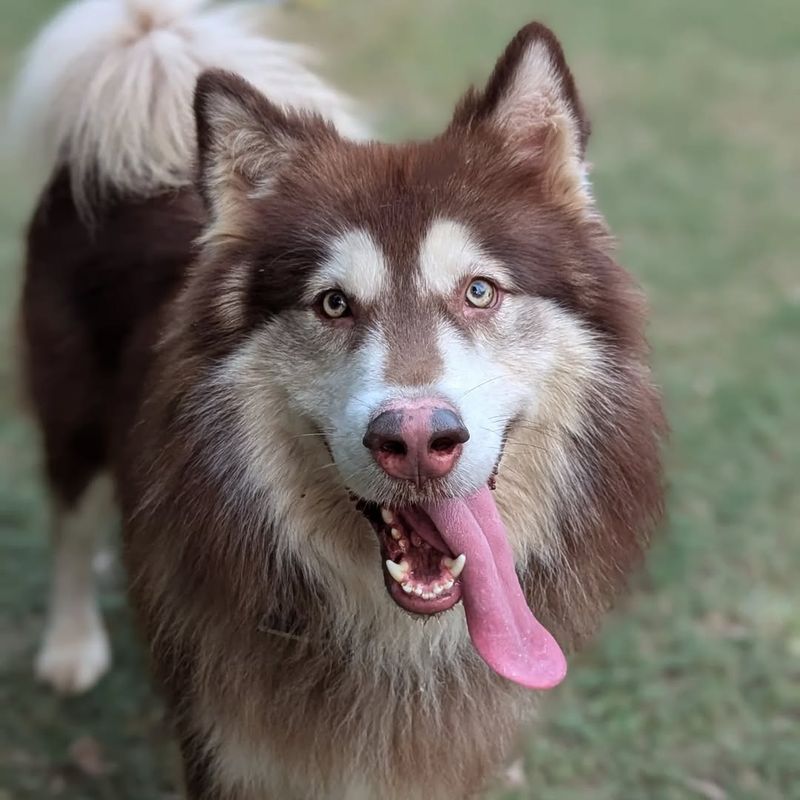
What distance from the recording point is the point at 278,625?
2.31 m

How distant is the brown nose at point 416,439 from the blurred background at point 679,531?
162 cm

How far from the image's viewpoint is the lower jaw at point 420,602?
201 centimetres

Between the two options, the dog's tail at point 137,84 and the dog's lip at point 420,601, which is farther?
the dog's tail at point 137,84

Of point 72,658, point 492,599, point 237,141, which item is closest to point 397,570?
point 492,599

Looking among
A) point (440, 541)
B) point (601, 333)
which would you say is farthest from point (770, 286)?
point (440, 541)

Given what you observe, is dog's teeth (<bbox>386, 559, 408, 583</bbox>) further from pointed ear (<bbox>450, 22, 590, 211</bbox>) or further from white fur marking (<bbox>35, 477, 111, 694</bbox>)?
white fur marking (<bbox>35, 477, 111, 694</bbox>)

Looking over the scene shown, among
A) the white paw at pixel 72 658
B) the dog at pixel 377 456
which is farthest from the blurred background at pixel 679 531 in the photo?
the dog at pixel 377 456

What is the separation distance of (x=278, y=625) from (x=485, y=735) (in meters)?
0.55

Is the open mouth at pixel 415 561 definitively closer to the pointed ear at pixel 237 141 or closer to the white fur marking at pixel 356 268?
the white fur marking at pixel 356 268

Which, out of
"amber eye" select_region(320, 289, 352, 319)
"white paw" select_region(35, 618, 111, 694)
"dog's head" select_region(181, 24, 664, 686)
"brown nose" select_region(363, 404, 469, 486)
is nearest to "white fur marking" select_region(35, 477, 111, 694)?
"white paw" select_region(35, 618, 111, 694)

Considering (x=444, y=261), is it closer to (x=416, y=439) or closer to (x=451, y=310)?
(x=451, y=310)

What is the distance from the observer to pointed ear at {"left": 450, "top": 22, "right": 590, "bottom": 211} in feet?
7.50

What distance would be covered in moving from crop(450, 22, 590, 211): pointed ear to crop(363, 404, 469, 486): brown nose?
2.43 feet

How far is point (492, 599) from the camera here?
2.09 m
